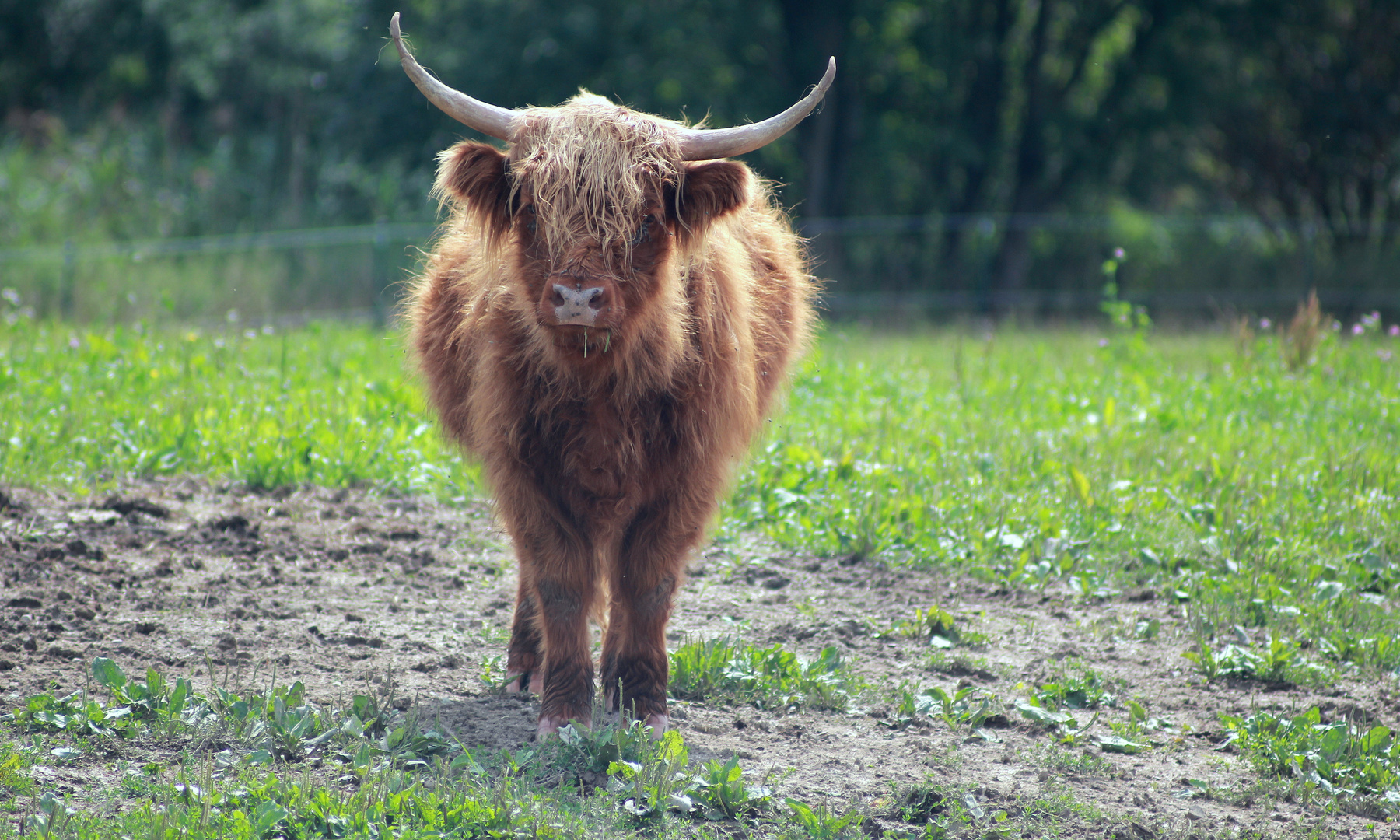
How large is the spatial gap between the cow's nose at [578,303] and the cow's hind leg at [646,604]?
0.75 metres

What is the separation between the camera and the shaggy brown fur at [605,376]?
138 inches

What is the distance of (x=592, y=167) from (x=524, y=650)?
1634mm

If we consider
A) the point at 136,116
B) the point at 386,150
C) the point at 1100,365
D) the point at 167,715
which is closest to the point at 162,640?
the point at 167,715

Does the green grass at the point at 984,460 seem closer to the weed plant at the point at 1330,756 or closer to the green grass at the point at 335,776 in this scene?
the weed plant at the point at 1330,756

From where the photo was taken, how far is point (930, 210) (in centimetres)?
2019

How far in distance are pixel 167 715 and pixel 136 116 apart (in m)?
22.5

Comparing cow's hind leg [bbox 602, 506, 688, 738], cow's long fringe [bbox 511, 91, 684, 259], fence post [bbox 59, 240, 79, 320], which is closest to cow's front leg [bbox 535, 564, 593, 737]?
cow's hind leg [bbox 602, 506, 688, 738]

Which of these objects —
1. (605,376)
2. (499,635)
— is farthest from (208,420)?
(605,376)

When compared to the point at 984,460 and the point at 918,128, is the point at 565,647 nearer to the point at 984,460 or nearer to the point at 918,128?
the point at 984,460

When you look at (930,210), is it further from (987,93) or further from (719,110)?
(719,110)

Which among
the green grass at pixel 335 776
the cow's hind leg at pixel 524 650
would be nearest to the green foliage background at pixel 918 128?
the cow's hind leg at pixel 524 650

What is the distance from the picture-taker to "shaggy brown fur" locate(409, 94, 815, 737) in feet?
11.5

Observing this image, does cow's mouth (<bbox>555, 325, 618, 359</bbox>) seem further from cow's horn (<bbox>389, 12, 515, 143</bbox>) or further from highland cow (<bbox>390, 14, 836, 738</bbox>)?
cow's horn (<bbox>389, 12, 515, 143</bbox>)

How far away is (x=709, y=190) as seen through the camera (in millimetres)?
3668
